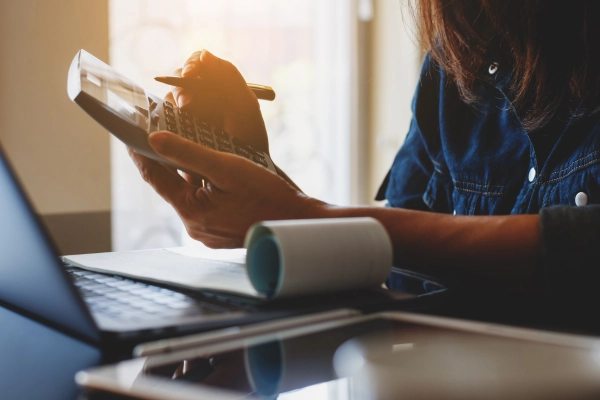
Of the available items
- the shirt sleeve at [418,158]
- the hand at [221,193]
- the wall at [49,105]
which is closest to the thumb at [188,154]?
the hand at [221,193]

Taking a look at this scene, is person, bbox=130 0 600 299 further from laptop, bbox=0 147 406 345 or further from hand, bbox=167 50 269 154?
laptop, bbox=0 147 406 345

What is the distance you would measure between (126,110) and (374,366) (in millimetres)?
320

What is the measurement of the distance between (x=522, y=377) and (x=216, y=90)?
520mm

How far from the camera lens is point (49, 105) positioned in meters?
1.46

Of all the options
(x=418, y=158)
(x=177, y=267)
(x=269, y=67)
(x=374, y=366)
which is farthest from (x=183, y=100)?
(x=269, y=67)

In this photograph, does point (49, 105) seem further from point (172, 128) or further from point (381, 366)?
point (381, 366)

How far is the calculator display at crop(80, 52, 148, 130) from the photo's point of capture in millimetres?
455

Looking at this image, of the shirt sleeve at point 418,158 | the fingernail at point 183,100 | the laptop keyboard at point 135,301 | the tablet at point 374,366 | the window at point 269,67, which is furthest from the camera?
the window at point 269,67

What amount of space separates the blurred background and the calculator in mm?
239

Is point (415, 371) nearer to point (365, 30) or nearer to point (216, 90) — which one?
point (216, 90)

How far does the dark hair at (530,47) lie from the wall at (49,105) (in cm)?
105

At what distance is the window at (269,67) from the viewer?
5.37ft

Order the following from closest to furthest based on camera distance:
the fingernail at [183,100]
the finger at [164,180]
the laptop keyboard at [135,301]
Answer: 1. the laptop keyboard at [135,301]
2. the finger at [164,180]
3. the fingernail at [183,100]

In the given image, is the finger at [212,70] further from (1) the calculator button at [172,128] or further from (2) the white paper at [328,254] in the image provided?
(2) the white paper at [328,254]
